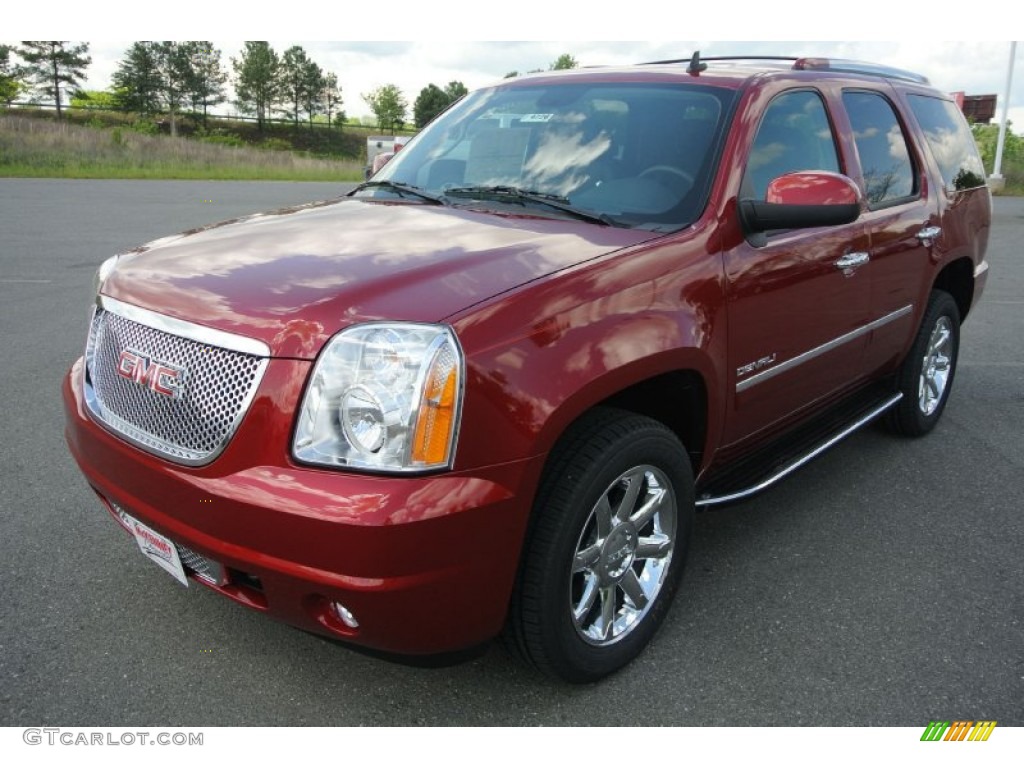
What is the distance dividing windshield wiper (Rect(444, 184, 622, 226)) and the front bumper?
109cm

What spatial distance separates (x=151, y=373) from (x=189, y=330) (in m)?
0.21

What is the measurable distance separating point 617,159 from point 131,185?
21.9 m

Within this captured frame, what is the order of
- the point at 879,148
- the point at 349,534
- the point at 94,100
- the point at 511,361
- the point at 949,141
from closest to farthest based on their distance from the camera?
the point at 349,534 → the point at 511,361 → the point at 879,148 → the point at 949,141 → the point at 94,100

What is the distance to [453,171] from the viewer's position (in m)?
3.58

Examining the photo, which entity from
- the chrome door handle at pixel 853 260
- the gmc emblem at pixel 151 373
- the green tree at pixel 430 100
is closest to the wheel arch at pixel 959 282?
the chrome door handle at pixel 853 260

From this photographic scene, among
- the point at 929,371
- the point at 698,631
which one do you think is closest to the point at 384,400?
the point at 698,631

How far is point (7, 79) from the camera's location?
6181cm

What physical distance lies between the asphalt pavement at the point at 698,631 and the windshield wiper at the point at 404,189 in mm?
1688

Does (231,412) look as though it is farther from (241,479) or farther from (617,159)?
(617,159)

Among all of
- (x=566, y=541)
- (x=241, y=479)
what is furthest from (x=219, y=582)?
(x=566, y=541)

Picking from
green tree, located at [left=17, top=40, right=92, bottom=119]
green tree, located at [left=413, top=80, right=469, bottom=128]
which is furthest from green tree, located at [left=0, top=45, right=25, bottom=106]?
green tree, located at [left=413, top=80, right=469, bottom=128]

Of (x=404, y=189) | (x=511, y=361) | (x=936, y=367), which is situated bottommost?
(x=936, y=367)

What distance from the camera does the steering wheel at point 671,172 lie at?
3.01 meters

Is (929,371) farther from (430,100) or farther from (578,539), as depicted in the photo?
(430,100)
